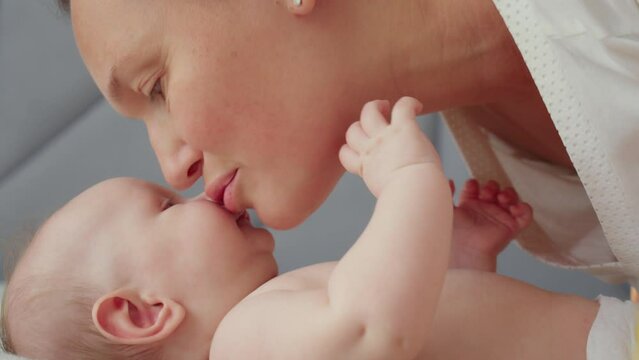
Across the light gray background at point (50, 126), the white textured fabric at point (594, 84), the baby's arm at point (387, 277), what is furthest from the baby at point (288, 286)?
the light gray background at point (50, 126)

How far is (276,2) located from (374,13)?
110 millimetres

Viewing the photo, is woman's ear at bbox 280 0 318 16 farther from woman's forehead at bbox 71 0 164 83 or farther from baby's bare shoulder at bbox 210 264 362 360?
baby's bare shoulder at bbox 210 264 362 360

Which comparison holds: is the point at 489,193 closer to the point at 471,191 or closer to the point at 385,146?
the point at 471,191

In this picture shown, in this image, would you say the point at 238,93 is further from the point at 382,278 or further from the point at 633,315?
the point at 633,315

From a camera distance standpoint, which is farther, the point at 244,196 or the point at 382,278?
the point at 244,196

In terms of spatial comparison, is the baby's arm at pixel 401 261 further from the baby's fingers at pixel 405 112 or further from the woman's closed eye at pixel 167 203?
the woman's closed eye at pixel 167 203

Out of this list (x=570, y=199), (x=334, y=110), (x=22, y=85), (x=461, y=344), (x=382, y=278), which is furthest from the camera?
(x=22, y=85)

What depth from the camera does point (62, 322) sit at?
0.98 m

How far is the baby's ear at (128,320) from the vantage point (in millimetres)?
959

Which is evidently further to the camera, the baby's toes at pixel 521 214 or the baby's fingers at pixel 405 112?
the baby's toes at pixel 521 214

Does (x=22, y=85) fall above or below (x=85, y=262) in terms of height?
above

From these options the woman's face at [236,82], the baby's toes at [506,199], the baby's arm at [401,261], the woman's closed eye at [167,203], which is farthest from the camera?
the baby's toes at [506,199]

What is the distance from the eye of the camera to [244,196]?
1.04 metres

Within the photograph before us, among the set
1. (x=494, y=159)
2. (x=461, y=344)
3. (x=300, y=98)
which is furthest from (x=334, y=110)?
(x=494, y=159)
